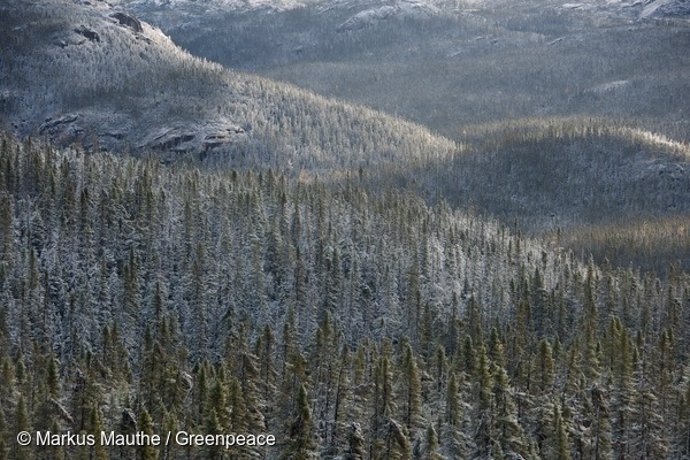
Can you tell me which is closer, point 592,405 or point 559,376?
point 592,405

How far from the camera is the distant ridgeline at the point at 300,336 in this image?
109 metres

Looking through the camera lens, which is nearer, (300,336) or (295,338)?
(295,338)

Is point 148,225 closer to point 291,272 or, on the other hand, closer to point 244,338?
point 291,272

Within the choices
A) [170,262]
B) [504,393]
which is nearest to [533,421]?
[504,393]

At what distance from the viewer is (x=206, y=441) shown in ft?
316

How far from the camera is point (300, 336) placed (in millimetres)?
162375

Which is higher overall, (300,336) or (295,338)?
(295,338)

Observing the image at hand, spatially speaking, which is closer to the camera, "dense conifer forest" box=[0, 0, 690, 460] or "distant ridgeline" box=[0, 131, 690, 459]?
"dense conifer forest" box=[0, 0, 690, 460]

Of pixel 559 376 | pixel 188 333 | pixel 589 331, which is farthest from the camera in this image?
pixel 188 333

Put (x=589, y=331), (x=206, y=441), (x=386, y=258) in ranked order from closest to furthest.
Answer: (x=206, y=441) < (x=589, y=331) < (x=386, y=258)

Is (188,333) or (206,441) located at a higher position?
(206,441)

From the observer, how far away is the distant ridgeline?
10931 cm

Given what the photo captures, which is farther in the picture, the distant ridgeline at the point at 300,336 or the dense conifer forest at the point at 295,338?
the distant ridgeline at the point at 300,336

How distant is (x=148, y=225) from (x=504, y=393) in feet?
293
